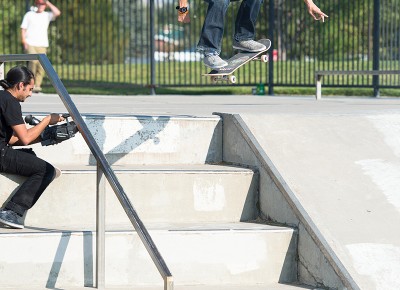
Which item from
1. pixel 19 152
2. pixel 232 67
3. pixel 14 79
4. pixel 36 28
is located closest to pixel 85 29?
pixel 36 28

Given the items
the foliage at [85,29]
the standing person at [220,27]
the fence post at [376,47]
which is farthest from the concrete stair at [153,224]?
the foliage at [85,29]

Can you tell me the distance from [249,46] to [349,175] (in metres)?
1.54

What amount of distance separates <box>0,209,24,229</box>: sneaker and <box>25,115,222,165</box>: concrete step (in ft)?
3.04

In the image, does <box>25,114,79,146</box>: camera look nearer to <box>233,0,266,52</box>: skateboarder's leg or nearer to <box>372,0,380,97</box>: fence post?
<box>233,0,266,52</box>: skateboarder's leg

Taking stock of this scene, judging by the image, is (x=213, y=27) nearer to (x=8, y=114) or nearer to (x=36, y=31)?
(x=8, y=114)

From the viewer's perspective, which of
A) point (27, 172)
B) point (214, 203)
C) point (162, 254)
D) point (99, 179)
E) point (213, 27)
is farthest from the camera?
point (213, 27)

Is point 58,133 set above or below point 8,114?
below

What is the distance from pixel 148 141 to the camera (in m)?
7.28

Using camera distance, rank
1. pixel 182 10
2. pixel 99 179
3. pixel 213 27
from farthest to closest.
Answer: pixel 213 27, pixel 182 10, pixel 99 179

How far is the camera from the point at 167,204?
6.66m

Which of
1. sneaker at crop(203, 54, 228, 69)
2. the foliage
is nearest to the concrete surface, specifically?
sneaker at crop(203, 54, 228, 69)

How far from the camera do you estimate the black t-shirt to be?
21.0 ft

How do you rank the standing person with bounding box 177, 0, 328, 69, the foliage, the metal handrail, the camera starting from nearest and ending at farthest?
the metal handrail → the camera → the standing person with bounding box 177, 0, 328, 69 → the foliage

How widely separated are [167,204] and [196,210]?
0.21 metres
